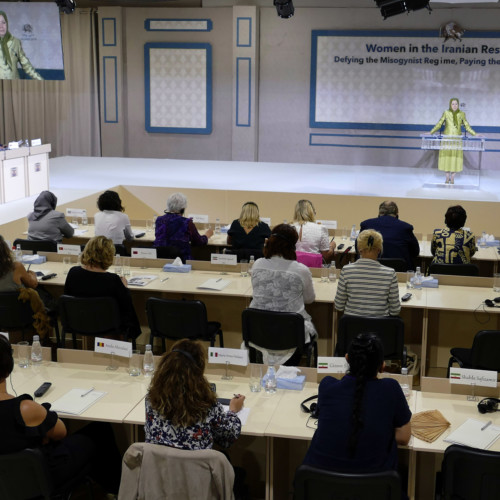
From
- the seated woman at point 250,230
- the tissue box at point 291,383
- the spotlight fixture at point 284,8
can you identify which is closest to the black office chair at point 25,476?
the tissue box at point 291,383

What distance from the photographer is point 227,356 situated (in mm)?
3760

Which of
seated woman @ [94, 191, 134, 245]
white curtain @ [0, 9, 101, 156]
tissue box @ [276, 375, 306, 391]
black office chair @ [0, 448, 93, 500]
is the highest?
white curtain @ [0, 9, 101, 156]

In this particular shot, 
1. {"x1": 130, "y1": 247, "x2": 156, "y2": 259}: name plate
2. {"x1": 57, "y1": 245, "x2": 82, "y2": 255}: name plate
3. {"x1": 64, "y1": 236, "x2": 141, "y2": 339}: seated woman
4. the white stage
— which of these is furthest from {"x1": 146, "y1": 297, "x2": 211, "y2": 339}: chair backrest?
the white stage

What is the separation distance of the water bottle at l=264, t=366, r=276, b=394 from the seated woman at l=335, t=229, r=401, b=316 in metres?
1.15

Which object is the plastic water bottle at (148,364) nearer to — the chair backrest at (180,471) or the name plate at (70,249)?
the chair backrest at (180,471)

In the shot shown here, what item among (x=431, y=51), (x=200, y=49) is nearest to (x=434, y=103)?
(x=431, y=51)

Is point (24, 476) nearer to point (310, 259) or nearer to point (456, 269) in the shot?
point (310, 259)

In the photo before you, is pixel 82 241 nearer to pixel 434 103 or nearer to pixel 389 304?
pixel 389 304

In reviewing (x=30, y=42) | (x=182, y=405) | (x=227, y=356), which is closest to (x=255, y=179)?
(x=30, y=42)

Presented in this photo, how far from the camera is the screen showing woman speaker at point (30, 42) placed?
39.9ft

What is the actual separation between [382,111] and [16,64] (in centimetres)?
634

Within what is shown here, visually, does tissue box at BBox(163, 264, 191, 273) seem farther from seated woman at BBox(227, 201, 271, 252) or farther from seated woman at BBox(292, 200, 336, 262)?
seated woman at BBox(292, 200, 336, 262)

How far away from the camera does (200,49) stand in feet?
44.9

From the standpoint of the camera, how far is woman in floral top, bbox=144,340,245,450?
9.23 feet
